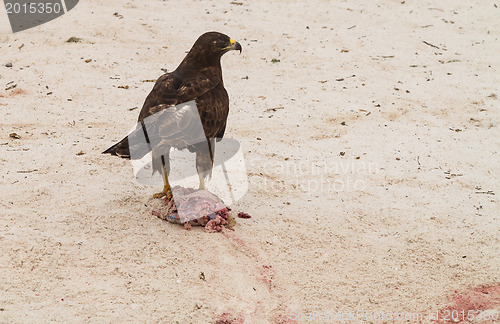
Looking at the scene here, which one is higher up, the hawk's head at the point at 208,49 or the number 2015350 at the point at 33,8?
the hawk's head at the point at 208,49

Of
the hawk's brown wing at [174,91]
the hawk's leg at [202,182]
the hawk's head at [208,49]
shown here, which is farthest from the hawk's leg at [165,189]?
the hawk's head at [208,49]

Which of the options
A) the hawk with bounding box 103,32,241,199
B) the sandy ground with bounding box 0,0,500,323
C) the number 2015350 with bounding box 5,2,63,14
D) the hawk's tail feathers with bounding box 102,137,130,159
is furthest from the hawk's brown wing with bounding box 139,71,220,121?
the number 2015350 with bounding box 5,2,63,14

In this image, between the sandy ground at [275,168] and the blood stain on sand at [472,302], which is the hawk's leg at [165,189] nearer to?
the sandy ground at [275,168]

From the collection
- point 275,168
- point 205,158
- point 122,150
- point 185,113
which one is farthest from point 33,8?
point 122,150

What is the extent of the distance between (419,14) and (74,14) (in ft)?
20.5

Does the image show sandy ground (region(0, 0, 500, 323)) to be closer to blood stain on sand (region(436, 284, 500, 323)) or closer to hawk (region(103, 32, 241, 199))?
blood stain on sand (region(436, 284, 500, 323))

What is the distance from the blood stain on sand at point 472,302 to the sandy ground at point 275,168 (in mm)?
31

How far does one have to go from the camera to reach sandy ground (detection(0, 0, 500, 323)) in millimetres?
4348

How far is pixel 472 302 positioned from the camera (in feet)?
14.8

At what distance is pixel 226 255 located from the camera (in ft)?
15.5

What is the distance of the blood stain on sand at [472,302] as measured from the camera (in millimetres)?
4398

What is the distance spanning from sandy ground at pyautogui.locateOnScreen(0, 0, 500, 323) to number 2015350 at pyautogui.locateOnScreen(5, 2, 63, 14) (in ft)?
1.02

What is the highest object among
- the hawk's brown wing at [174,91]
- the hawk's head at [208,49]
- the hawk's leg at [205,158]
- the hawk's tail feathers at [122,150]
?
the hawk's head at [208,49]

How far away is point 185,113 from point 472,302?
2.75 meters
